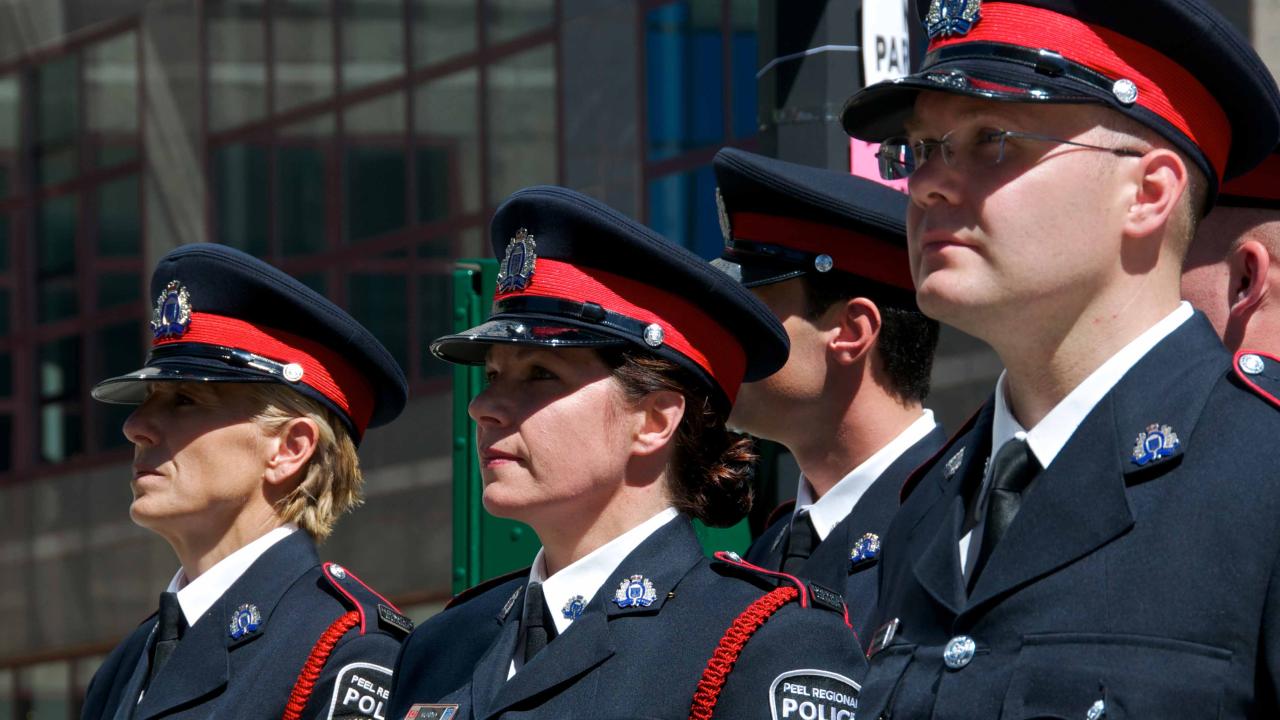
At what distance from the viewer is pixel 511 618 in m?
3.39

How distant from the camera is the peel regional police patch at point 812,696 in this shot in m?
2.95

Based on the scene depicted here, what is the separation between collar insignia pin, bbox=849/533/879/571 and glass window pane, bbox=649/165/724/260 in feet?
17.4

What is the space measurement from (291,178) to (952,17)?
9750 millimetres

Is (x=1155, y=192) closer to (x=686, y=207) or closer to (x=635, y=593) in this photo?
(x=635, y=593)

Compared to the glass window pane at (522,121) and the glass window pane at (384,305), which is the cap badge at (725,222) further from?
the glass window pane at (384,305)

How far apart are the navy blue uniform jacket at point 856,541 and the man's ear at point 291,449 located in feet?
3.47

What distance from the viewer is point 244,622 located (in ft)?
13.3

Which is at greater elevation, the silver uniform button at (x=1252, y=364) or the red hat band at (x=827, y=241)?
the silver uniform button at (x=1252, y=364)

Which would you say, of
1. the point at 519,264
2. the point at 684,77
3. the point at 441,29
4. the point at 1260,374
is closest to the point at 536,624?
the point at 519,264

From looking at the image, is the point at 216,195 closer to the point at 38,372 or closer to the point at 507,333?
the point at 38,372

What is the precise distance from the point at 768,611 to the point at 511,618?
0.53 m

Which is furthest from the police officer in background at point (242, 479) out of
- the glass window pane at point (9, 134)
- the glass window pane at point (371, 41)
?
the glass window pane at point (9, 134)

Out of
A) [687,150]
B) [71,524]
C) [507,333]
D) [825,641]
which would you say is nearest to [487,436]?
[507,333]

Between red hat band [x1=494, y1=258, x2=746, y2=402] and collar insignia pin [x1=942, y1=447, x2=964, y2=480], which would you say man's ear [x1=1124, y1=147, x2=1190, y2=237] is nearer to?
collar insignia pin [x1=942, y1=447, x2=964, y2=480]
